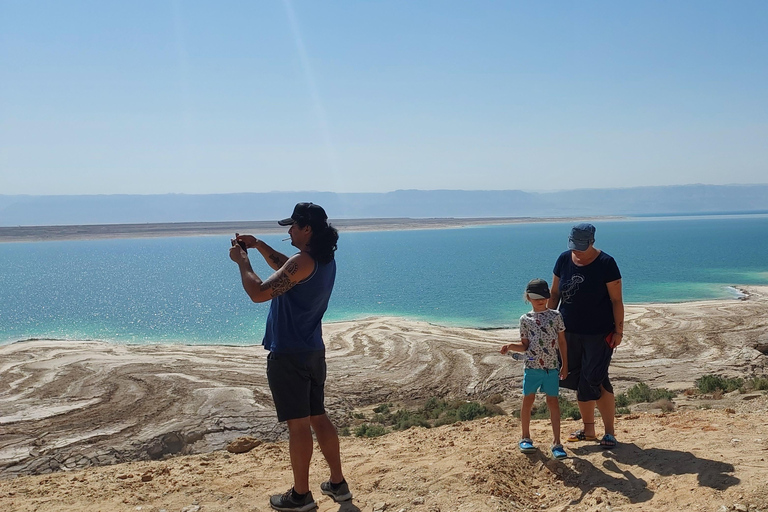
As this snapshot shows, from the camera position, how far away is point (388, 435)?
759 cm

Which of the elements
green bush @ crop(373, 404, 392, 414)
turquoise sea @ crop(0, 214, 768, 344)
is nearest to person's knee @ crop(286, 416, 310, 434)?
green bush @ crop(373, 404, 392, 414)

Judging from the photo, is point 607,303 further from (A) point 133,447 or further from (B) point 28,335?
(B) point 28,335

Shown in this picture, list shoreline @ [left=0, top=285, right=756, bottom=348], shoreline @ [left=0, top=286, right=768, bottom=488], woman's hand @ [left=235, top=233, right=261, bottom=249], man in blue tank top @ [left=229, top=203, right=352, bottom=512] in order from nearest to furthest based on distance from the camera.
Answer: man in blue tank top @ [left=229, top=203, right=352, bottom=512] < woman's hand @ [left=235, top=233, right=261, bottom=249] < shoreline @ [left=0, top=286, right=768, bottom=488] < shoreline @ [left=0, top=285, right=756, bottom=348]

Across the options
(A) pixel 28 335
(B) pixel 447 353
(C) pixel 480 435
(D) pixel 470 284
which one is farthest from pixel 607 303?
(D) pixel 470 284

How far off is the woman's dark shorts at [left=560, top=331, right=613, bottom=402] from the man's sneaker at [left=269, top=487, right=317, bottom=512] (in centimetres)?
246

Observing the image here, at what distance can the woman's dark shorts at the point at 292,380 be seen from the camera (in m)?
4.29

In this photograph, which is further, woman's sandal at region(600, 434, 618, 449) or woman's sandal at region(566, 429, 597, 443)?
woman's sandal at region(566, 429, 597, 443)

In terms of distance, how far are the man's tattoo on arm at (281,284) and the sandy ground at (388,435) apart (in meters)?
1.76

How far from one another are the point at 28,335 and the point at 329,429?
29294 mm

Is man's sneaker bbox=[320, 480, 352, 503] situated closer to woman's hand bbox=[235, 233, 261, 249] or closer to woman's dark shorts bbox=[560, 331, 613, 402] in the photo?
A: woman's hand bbox=[235, 233, 261, 249]

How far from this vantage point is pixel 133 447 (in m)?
11.9

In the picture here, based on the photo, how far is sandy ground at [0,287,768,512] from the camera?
15.3 feet

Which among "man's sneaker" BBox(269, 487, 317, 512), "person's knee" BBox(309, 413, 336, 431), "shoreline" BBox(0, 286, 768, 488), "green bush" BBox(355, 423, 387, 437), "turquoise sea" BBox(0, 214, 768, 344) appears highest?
"person's knee" BBox(309, 413, 336, 431)

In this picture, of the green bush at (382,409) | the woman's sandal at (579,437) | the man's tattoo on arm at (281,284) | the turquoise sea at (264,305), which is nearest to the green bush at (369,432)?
the green bush at (382,409)
